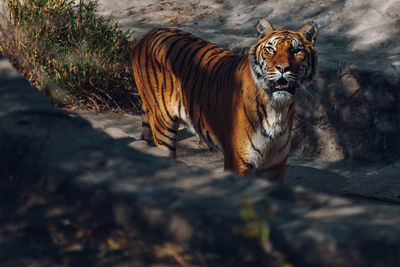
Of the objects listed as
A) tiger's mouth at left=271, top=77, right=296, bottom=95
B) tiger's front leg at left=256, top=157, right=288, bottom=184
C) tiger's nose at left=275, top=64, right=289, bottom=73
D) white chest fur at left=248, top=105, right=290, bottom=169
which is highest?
tiger's nose at left=275, top=64, right=289, bottom=73

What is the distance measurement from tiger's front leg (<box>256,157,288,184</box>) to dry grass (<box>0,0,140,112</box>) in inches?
110

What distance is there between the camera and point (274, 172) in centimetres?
406

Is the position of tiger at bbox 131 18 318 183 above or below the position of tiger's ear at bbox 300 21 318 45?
below

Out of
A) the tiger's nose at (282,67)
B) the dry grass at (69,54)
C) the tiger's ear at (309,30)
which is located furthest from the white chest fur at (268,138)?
the dry grass at (69,54)

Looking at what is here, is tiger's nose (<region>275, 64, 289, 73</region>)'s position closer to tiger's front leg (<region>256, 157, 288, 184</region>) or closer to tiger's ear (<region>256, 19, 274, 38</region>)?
tiger's ear (<region>256, 19, 274, 38</region>)

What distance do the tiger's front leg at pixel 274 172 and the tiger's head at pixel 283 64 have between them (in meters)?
0.52

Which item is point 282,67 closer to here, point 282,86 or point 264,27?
point 282,86

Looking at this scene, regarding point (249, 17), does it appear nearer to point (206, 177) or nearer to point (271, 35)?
point (271, 35)

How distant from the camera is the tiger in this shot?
374cm

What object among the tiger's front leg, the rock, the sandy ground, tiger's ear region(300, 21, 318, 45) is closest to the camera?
the rock

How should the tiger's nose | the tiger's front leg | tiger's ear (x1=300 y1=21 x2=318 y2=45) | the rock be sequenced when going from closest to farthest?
the rock → the tiger's nose → tiger's ear (x1=300 y1=21 x2=318 y2=45) → the tiger's front leg

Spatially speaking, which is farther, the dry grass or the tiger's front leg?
the dry grass

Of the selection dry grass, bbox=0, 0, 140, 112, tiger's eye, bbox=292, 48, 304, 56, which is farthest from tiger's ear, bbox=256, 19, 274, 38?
dry grass, bbox=0, 0, 140, 112

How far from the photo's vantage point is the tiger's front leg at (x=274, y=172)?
4.04 meters
